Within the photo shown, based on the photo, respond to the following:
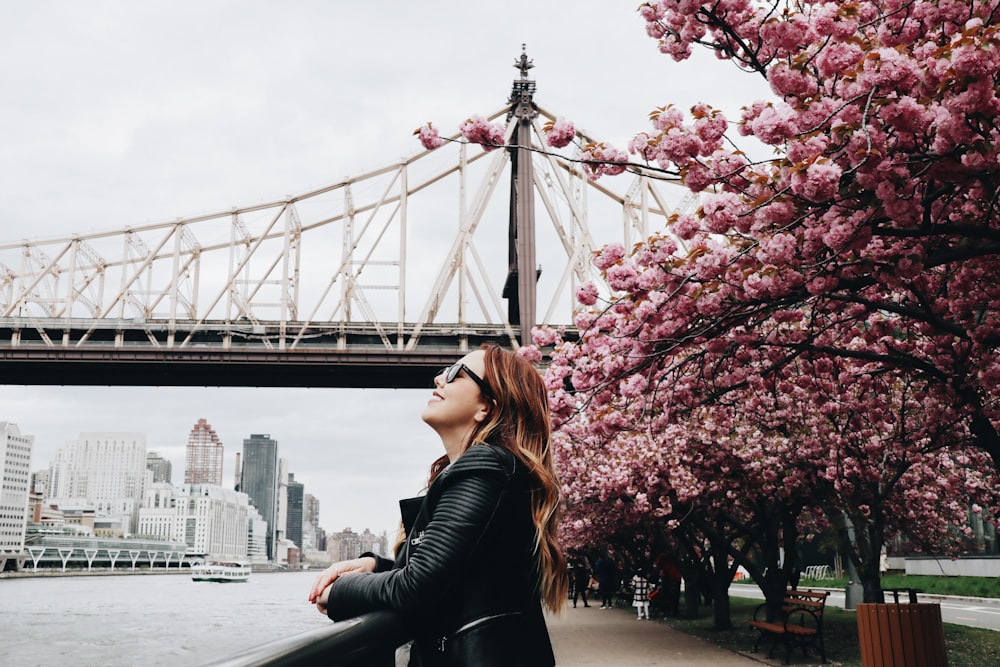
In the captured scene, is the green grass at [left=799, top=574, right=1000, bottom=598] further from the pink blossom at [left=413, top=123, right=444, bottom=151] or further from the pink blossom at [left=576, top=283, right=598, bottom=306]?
the pink blossom at [left=413, top=123, right=444, bottom=151]

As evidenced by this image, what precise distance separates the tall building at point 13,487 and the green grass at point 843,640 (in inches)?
3933

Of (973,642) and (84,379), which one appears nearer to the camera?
(973,642)

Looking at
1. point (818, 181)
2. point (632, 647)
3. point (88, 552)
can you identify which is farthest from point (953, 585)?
point (88, 552)

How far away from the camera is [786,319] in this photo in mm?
8180

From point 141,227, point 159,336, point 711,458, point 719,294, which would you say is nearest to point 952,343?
point 719,294

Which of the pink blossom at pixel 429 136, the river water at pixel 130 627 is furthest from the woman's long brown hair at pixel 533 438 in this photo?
the river water at pixel 130 627

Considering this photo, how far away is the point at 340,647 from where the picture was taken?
1.44 meters

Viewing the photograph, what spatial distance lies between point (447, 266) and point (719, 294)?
3427cm

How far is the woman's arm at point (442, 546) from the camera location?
1.73 m

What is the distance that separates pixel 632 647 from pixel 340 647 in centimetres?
1409

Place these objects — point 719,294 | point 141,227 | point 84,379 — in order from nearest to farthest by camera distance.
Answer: point 719,294, point 84,379, point 141,227

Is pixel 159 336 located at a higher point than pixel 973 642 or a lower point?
higher

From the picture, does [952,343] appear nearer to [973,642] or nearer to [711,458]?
[711,458]

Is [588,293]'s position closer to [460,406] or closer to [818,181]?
[818,181]
